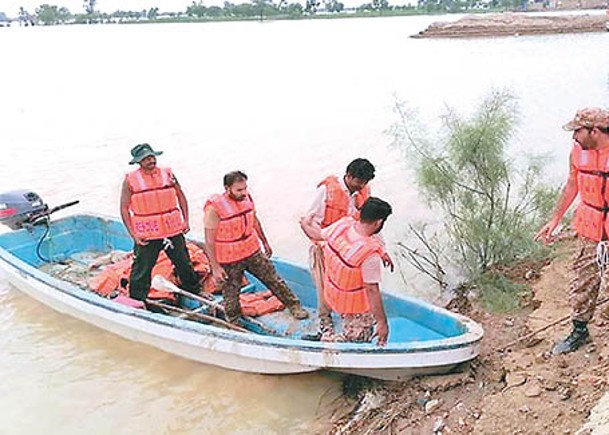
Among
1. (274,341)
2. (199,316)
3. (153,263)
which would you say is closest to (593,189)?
(274,341)

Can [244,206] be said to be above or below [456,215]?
above

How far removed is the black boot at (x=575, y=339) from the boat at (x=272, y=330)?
55 cm

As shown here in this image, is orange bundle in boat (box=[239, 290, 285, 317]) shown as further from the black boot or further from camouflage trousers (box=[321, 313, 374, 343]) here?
the black boot

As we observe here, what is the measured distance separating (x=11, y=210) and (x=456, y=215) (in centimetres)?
487

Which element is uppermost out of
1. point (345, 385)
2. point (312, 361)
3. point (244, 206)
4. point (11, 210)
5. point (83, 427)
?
point (244, 206)

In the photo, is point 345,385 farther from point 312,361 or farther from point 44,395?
point 44,395

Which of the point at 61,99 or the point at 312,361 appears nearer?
the point at 312,361

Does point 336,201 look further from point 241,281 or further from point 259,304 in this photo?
point 259,304

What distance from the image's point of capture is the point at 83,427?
5609 millimetres

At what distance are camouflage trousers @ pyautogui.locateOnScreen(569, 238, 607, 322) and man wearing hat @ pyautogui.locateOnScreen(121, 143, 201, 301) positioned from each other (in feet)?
10.8

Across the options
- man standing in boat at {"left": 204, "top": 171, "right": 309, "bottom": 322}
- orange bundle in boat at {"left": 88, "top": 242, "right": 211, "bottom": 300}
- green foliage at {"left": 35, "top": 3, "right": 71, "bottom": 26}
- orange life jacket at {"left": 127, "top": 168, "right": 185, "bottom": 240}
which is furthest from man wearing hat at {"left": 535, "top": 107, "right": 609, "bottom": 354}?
green foliage at {"left": 35, "top": 3, "right": 71, "bottom": 26}

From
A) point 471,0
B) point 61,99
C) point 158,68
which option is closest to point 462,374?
point 61,99

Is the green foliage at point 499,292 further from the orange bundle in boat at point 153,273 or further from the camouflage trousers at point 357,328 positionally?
the orange bundle in boat at point 153,273

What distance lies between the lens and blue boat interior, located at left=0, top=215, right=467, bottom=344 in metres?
5.48
